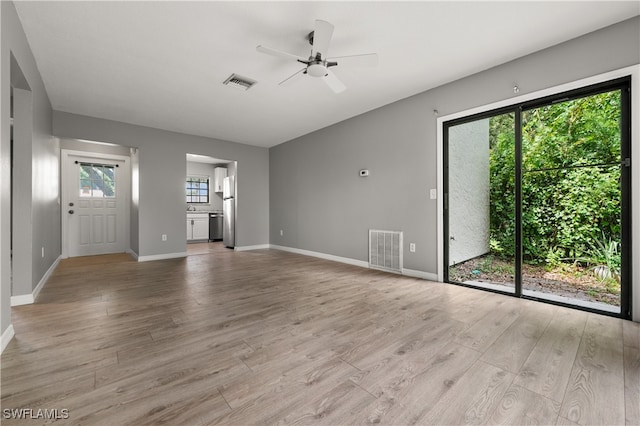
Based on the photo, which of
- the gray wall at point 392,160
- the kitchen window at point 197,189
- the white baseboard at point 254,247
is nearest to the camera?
the gray wall at point 392,160

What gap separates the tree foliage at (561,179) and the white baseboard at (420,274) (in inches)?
32.1

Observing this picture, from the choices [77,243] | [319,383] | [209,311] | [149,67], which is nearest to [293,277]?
[209,311]

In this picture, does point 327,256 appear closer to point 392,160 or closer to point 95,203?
point 392,160

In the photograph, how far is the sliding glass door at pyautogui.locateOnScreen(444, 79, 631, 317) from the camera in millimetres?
2531

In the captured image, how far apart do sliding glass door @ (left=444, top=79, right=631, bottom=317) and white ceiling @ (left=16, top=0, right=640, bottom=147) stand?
702 mm

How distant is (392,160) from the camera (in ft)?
13.6

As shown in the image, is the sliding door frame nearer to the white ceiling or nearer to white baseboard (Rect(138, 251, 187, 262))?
the white ceiling

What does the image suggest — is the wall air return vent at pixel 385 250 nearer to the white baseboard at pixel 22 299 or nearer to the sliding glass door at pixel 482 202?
the sliding glass door at pixel 482 202

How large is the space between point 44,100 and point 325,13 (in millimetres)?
3846

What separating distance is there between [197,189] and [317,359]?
788 cm

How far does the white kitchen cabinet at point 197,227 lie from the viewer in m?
7.90

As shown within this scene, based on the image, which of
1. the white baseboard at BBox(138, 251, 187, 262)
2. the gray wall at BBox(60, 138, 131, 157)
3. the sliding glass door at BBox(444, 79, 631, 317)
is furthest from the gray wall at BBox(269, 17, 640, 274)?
the gray wall at BBox(60, 138, 131, 157)

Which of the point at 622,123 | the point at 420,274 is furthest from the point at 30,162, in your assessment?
the point at 622,123

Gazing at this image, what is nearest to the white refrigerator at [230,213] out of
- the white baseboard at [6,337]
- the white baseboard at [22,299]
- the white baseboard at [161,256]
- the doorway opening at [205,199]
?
the doorway opening at [205,199]
